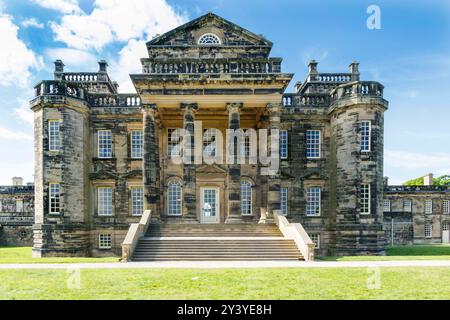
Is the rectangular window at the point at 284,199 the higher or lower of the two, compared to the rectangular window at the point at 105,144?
lower

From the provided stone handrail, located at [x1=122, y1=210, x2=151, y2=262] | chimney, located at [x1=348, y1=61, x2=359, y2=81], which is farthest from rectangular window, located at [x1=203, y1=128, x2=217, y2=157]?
chimney, located at [x1=348, y1=61, x2=359, y2=81]

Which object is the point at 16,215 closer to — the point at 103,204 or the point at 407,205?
the point at 103,204

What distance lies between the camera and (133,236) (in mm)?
17594

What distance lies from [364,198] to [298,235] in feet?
28.9

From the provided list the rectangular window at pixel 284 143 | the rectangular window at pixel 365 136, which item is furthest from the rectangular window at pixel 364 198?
the rectangular window at pixel 284 143

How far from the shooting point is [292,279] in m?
11.6

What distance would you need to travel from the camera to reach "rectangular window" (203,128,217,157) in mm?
26438

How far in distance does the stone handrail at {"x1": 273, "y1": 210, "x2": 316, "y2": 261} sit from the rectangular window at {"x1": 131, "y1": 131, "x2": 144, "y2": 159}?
1226cm

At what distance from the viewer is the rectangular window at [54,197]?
948 inches

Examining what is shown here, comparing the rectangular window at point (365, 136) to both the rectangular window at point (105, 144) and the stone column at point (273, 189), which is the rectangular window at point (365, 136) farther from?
the rectangular window at point (105, 144)

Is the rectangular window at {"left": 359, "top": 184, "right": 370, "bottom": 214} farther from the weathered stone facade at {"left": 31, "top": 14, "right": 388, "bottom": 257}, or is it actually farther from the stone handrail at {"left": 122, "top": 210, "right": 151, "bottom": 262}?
the stone handrail at {"left": 122, "top": 210, "right": 151, "bottom": 262}


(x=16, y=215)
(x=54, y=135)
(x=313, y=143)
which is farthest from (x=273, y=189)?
(x=16, y=215)

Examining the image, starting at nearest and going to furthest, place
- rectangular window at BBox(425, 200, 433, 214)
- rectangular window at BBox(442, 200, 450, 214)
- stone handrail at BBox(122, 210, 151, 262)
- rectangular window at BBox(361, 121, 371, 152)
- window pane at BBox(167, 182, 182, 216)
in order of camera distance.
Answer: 1. stone handrail at BBox(122, 210, 151, 262)
2. rectangular window at BBox(361, 121, 371, 152)
3. window pane at BBox(167, 182, 182, 216)
4. rectangular window at BBox(425, 200, 433, 214)
5. rectangular window at BBox(442, 200, 450, 214)

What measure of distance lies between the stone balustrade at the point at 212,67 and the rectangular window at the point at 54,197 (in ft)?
36.4
